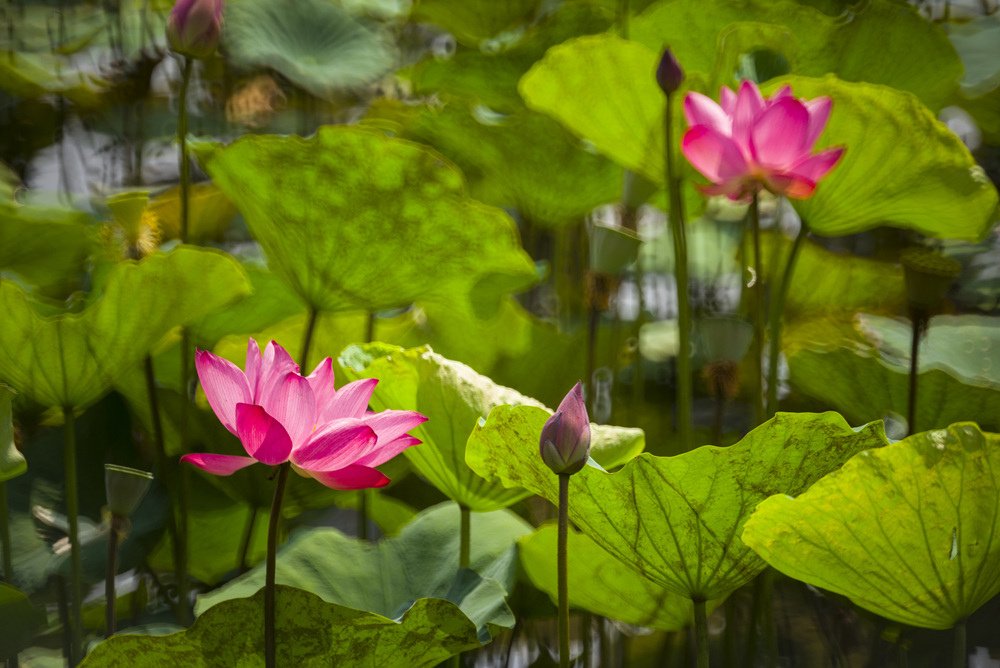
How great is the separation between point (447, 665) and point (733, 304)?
588mm

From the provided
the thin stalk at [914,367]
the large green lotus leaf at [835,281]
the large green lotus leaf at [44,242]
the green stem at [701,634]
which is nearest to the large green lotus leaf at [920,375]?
the thin stalk at [914,367]

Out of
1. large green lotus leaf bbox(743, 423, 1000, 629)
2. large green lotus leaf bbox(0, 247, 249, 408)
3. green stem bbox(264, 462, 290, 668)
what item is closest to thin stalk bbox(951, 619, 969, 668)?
large green lotus leaf bbox(743, 423, 1000, 629)

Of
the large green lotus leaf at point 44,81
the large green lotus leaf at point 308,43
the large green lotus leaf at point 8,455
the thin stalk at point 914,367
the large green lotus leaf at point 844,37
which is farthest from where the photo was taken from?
the large green lotus leaf at point 44,81

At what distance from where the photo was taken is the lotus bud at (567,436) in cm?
45

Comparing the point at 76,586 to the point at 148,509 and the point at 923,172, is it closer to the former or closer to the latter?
the point at 148,509

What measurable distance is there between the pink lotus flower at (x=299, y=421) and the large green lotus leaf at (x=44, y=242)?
49cm

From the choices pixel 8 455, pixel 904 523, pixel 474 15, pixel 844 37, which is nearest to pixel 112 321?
pixel 8 455

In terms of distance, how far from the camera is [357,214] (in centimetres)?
73

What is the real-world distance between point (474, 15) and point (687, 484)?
91 cm

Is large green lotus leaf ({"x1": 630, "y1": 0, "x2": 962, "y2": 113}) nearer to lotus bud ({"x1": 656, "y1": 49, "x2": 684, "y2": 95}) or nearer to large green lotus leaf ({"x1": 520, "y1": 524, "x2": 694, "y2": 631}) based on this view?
lotus bud ({"x1": 656, "y1": 49, "x2": 684, "y2": 95})

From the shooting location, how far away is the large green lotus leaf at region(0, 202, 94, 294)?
91 centimetres

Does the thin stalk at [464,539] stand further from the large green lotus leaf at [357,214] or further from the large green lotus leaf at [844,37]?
the large green lotus leaf at [844,37]

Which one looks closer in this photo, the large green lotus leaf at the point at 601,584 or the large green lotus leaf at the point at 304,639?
the large green lotus leaf at the point at 304,639

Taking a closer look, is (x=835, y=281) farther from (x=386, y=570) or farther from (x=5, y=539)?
(x=5, y=539)
